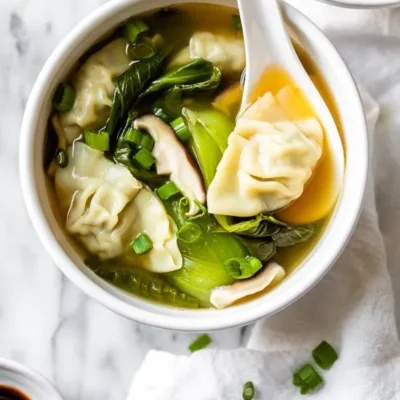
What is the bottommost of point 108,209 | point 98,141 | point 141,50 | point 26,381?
point 26,381

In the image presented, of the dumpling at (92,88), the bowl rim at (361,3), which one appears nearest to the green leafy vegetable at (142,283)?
the dumpling at (92,88)

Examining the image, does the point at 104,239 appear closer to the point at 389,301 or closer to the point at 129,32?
the point at 129,32

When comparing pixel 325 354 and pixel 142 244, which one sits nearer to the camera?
pixel 142 244

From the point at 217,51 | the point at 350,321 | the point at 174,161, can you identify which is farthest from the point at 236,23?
the point at 350,321

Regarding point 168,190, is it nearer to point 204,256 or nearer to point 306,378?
point 204,256

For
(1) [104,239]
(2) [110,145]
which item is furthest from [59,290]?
(2) [110,145]
